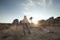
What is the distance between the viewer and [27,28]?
39.5ft

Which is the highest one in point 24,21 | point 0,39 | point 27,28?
point 24,21

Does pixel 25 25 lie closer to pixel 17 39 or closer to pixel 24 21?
pixel 24 21

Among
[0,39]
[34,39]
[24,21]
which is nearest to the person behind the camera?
[34,39]

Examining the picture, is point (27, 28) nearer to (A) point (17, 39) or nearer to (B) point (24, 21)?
(B) point (24, 21)

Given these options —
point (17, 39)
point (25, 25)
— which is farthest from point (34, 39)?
point (25, 25)

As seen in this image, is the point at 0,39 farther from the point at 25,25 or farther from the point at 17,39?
the point at 25,25

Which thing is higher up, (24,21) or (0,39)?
(24,21)

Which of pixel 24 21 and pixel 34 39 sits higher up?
pixel 24 21

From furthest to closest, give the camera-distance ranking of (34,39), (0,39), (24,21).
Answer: (24,21) < (0,39) < (34,39)

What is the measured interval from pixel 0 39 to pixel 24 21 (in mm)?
3886

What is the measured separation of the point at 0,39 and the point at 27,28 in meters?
4.02

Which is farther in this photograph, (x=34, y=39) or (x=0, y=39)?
(x=0, y=39)

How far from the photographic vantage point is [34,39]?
873 centimetres

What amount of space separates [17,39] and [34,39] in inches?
74.8
